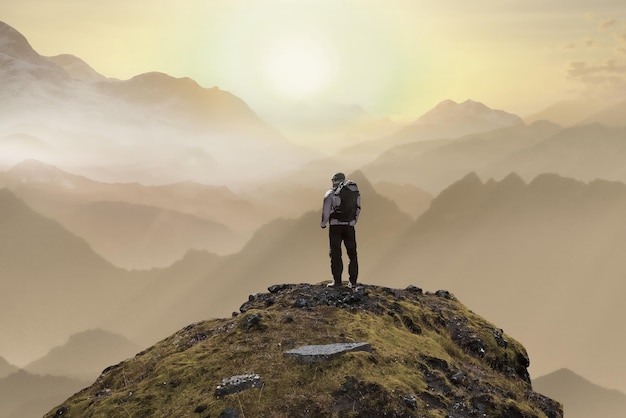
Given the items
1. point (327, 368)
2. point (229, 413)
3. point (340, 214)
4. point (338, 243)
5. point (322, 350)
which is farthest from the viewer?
point (338, 243)

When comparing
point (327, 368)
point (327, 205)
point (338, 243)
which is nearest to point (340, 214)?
point (327, 205)

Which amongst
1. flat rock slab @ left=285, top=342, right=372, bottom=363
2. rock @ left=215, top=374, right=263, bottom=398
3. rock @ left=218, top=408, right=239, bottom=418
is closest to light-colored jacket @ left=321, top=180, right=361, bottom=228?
flat rock slab @ left=285, top=342, right=372, bottom=363

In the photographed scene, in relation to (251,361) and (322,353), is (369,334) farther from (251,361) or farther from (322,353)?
(251,361)

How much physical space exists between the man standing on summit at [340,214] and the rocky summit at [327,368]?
1.50 metres

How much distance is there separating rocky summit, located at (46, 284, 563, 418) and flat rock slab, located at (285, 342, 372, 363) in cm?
4

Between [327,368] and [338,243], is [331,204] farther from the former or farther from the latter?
[327,368]

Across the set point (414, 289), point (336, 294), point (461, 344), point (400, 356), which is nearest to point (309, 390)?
point (400, 356)

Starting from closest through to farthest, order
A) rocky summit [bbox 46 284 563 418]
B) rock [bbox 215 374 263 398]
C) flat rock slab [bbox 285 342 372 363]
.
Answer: rocky summit [bbox 46 284 563 418] → rock [bbox 215 374 263 398] → flat rock slab [bbox 285 342 372 363]

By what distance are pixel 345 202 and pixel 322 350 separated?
729 centimetres

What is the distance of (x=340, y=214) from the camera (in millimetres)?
24438

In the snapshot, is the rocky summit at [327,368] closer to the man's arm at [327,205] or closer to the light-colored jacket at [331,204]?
the light-colored jacket at [331,204]

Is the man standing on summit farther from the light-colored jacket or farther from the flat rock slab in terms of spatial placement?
the flat rock slab

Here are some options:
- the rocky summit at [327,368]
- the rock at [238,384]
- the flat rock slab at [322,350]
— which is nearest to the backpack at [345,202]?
the rocky summit at [327,368]

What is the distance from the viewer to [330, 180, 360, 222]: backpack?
2414 centimetres
